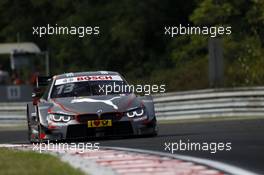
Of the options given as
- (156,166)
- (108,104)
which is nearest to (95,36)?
(108,104)

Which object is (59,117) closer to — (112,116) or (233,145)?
(112,116)

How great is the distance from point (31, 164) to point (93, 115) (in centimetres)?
441

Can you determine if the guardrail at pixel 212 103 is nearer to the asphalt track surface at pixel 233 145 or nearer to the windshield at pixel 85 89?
the asphalt track surface at pixel 233 145

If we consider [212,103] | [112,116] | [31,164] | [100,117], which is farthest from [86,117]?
[212,103]

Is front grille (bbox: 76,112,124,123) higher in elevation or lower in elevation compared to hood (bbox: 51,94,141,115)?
lower

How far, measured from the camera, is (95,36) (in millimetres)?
39594

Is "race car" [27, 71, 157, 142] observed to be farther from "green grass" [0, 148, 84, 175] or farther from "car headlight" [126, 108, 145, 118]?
"green grass" [0, 148, 84, 175]

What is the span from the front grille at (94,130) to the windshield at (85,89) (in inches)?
43.5

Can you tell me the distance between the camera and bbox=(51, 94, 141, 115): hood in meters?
15.1

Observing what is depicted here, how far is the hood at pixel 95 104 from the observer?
15.1 meters

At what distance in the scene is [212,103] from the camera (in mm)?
24969

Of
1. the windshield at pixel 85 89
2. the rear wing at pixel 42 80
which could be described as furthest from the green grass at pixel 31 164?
the rear wing at pixel 42 80

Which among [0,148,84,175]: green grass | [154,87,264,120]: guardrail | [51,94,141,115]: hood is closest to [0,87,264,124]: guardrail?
[154,87,264,120]: guardrail

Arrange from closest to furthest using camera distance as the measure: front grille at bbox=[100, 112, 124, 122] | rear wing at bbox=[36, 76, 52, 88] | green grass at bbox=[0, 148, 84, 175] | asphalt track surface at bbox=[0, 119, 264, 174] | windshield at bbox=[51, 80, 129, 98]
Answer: green grass at bbox=[0, 148, 84, 175]
asphalt track surface at bbox=[0, 119, 264, 174]
front grille at bbox=[100, 112, 124, 122]
windshield at bbox=[51, 80, 129, 98]
rear wing at bbox=[36, 76, 52, 88]
